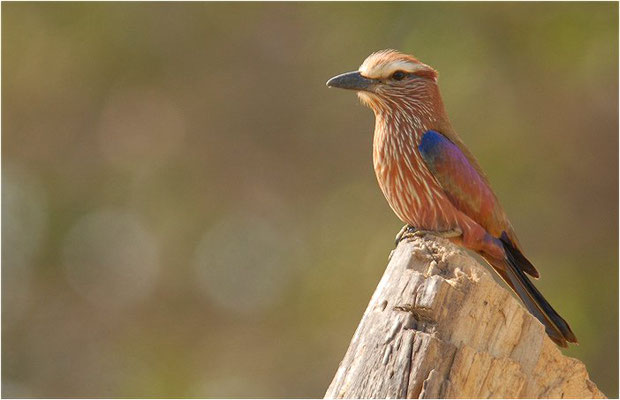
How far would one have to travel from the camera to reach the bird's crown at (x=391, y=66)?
6.49 m

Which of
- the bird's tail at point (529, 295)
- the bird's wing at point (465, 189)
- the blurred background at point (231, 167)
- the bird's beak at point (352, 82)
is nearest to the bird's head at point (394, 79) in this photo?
the bird's beak at point (352, 82)

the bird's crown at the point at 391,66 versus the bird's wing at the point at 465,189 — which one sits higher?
the bird's crown at the point at 391,66

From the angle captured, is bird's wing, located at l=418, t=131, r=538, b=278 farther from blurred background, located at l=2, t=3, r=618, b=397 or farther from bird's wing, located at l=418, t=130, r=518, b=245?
blurred background, located at l=2, t=3, r=618, b=397

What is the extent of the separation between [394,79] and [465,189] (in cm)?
84

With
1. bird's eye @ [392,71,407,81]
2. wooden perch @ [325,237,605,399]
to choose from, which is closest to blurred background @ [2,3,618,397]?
bird's eye @ [392,71,407,81]

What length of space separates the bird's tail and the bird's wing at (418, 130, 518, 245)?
0.12 m

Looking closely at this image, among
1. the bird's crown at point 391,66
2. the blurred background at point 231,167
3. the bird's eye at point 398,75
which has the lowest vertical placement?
the blurred background at point 231,167

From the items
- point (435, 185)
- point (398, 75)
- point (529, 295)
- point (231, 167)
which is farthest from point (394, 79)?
point (231, 167)

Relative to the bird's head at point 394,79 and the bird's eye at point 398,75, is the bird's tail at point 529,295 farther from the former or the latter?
the bird's eye at point 398,75

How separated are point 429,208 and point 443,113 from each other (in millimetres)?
827

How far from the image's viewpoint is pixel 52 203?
15.4 m

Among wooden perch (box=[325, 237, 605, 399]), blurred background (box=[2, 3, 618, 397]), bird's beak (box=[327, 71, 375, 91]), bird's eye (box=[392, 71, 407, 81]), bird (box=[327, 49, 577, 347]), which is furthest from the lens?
blurred background (box=[2, 3, 618, 397])

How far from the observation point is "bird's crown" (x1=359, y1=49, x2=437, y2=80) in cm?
649

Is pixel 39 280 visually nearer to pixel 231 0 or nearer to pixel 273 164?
pixel 273 164
